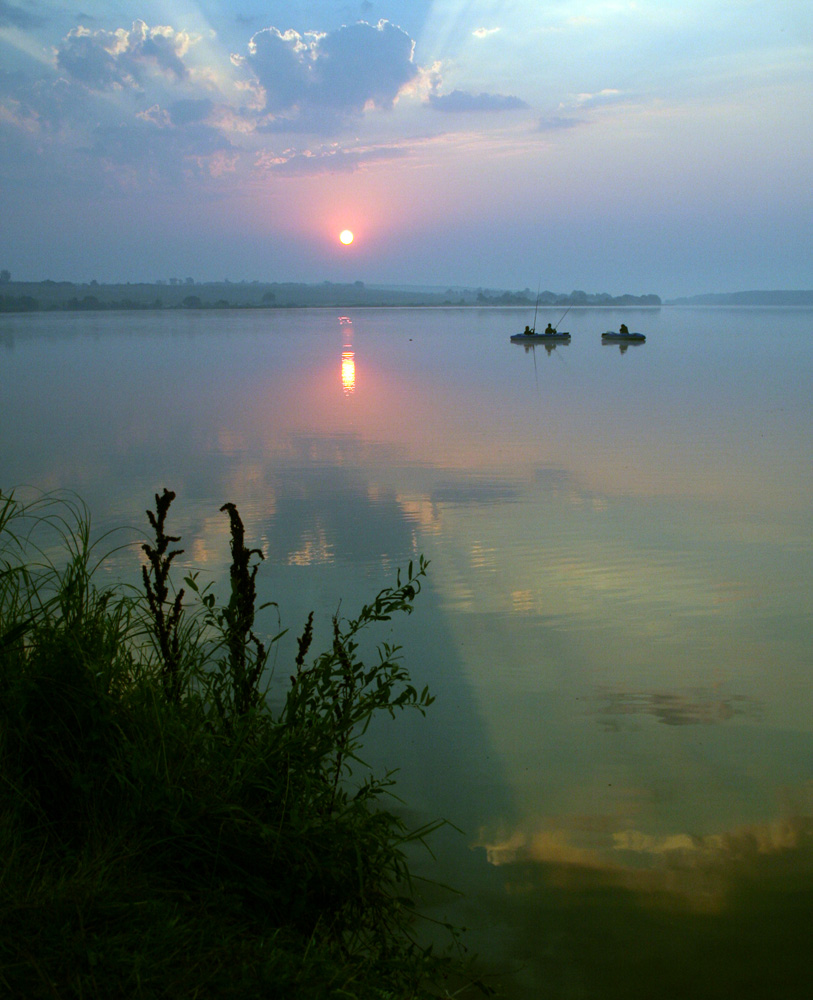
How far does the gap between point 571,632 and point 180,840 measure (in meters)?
3.46

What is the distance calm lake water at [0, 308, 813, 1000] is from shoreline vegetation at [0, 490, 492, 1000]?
545 mm

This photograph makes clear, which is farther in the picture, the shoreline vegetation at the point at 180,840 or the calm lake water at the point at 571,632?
the calm lake water at the point at 571,632

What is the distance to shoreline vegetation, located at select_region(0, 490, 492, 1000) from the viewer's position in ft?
7.74

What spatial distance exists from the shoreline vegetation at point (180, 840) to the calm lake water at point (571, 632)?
1.79ft

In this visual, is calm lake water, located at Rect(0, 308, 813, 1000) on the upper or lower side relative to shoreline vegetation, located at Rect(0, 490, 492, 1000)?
lower

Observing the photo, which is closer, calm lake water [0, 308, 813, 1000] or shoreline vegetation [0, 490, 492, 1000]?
shoreline vegetation [0, 490, 492, 1000]

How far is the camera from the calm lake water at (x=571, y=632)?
3348 mm

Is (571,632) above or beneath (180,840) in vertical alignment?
beneath

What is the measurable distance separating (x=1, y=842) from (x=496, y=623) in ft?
12.4

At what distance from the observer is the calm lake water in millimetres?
3348

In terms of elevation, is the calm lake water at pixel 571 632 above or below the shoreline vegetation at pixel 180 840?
below

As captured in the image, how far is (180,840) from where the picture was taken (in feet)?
9.54

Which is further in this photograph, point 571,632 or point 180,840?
point 571,632

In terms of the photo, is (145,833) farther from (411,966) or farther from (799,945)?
(799,945)
